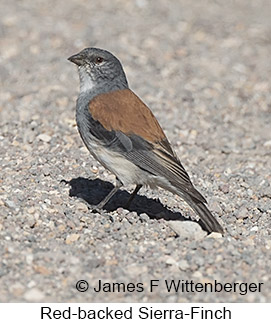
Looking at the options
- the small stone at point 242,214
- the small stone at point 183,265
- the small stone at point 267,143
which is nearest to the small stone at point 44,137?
the small stone at point 242,214

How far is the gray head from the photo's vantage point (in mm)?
7941

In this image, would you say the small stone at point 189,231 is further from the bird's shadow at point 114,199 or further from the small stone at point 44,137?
the small stone at point 44,137

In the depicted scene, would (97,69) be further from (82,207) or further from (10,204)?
(10,204)

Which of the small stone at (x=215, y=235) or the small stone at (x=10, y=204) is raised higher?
the small stone at (x=10, y=204)

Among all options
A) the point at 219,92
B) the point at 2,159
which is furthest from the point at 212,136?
the point at 2,159

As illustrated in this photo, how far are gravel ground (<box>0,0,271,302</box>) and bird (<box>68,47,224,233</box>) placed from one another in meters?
0.35

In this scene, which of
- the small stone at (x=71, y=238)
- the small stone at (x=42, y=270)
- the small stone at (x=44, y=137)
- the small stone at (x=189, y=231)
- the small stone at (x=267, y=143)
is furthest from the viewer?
the small stone at (x=267, y=143)

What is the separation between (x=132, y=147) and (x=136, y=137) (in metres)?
0.12

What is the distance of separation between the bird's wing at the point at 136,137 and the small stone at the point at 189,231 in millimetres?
345

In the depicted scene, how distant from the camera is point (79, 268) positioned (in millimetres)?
6145

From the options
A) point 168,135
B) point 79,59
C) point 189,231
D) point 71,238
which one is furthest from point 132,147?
point 168,135

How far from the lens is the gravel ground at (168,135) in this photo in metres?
6.23

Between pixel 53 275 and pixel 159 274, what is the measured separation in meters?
0.94

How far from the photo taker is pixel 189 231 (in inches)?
273
